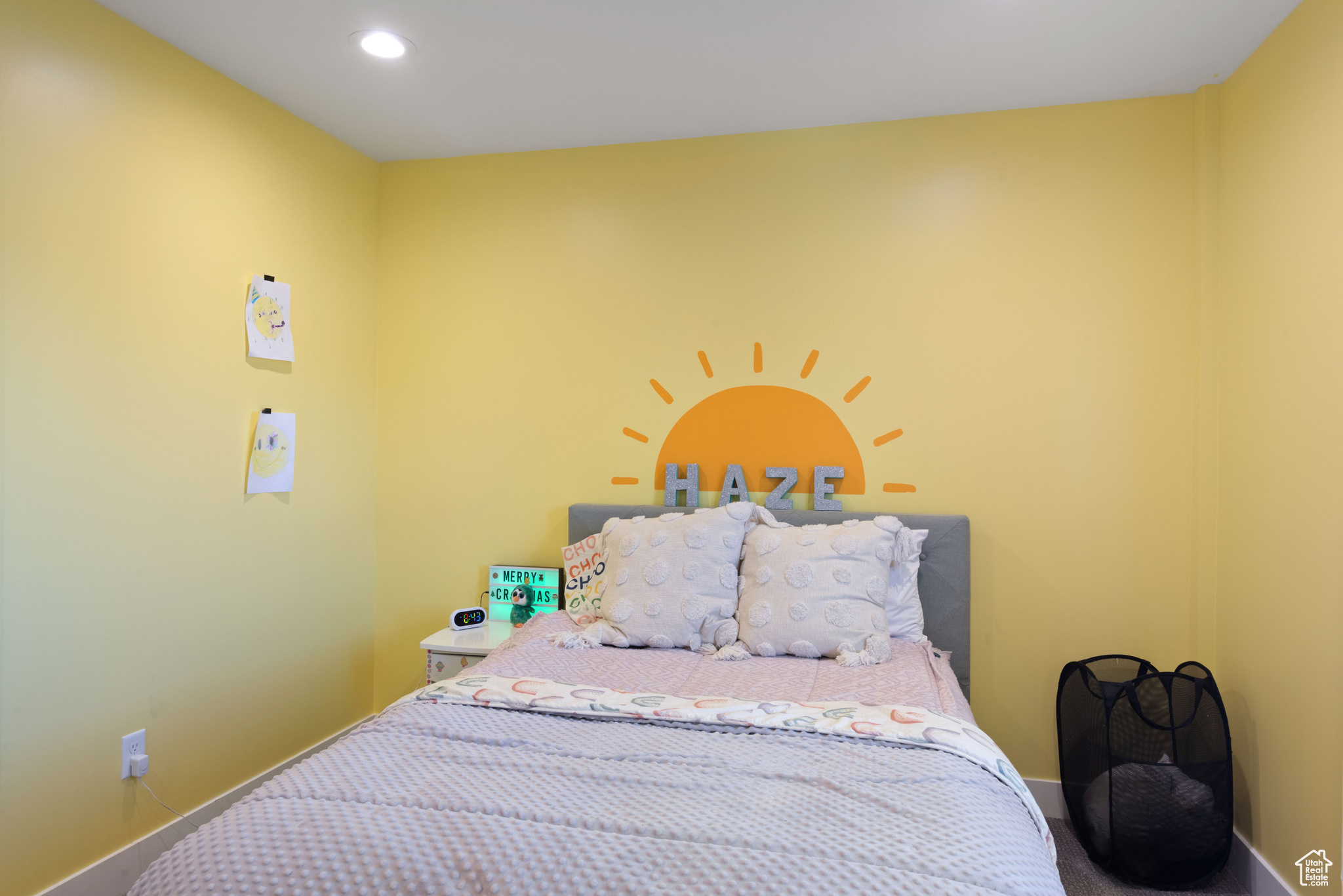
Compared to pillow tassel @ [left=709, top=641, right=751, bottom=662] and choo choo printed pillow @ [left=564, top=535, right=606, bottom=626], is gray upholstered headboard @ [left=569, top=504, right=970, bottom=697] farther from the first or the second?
choo choo printed pillow @ [left=564, top=535, right=606, bottom=626]

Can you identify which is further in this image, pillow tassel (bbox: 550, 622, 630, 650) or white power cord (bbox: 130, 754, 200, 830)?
pillow tassel (bbox: 550, 622, 630, 650)

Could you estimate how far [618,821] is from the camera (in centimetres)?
125

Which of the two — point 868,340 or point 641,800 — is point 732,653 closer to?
point 641,800

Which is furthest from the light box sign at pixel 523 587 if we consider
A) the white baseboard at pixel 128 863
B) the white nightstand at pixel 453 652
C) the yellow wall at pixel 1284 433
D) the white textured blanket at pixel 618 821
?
the yellow wall at pixel 1284 433

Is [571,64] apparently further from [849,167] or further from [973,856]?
[973,856]

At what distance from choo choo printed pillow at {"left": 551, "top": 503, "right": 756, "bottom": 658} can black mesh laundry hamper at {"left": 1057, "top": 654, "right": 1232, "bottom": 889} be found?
1.15 meters

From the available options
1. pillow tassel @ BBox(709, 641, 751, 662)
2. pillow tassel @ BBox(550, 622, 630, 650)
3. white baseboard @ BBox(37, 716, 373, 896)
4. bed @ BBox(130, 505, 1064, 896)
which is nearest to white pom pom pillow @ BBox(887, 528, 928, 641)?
bed @ BBox(130, 505, 1064, 896)

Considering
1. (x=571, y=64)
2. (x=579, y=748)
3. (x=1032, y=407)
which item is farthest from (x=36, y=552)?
(x=1032, y=407)

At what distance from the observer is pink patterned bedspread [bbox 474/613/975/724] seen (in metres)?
1.90

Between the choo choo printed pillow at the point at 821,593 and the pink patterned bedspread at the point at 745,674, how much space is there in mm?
55

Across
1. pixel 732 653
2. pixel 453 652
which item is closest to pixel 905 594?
pixel 732 653

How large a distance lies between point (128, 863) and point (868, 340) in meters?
2.83

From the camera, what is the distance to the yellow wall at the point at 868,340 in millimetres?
2514

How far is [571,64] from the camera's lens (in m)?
2.35
